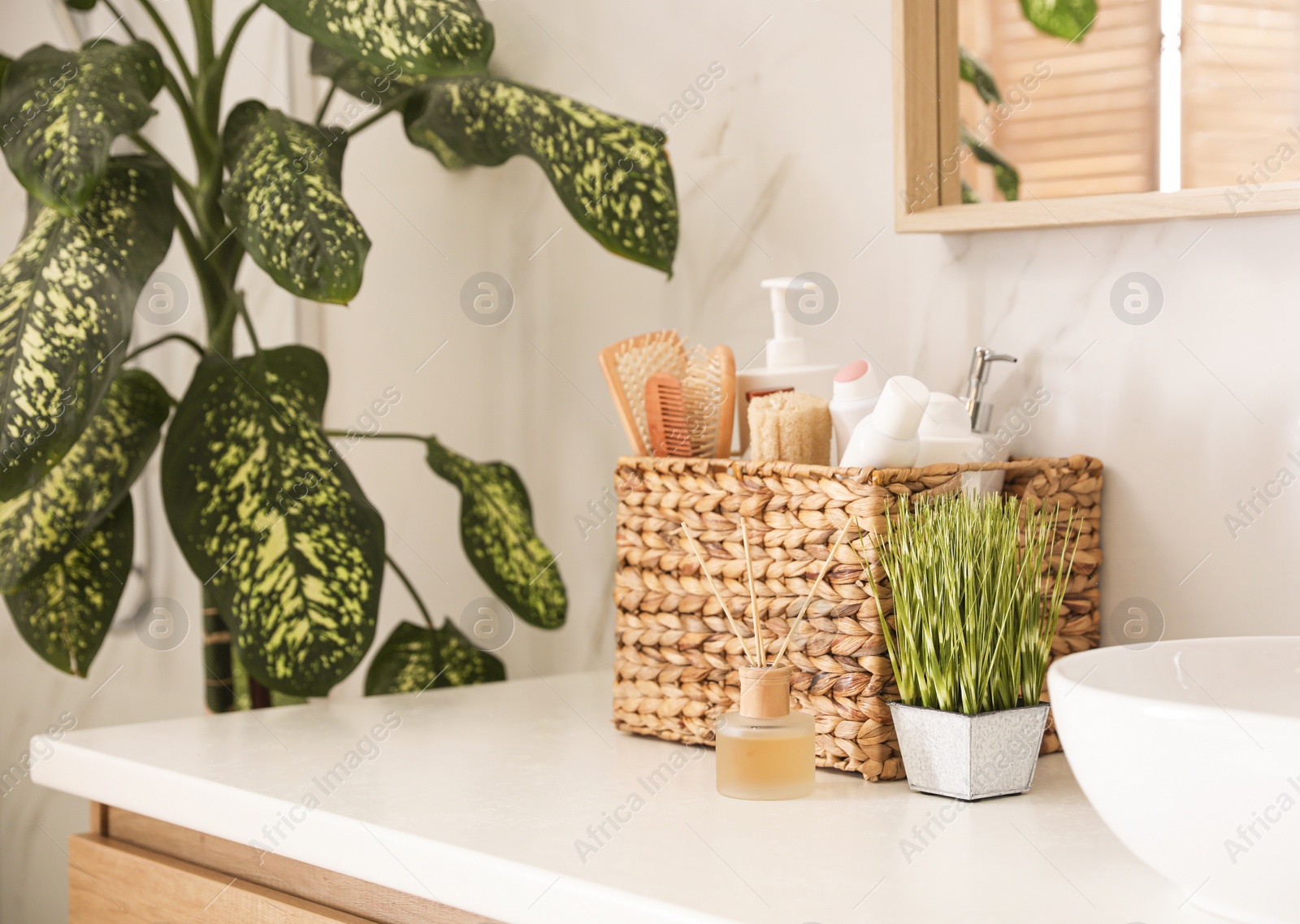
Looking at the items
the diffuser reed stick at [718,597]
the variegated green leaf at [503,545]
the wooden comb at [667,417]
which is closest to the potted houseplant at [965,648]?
the diffuser reed stick at [718,597]

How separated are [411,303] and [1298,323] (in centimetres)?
101

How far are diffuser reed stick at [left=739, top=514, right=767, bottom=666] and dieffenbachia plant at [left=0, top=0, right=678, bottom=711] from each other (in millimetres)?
341

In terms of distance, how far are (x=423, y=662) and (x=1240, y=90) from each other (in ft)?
3.04

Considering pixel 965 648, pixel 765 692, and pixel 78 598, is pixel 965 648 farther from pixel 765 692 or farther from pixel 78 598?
pixel 78 598

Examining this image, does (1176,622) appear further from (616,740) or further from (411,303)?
(411,303)

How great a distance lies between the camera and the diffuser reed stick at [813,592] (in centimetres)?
83

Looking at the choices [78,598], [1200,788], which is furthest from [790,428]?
[78,598]

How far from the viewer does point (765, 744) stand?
792 millimetres

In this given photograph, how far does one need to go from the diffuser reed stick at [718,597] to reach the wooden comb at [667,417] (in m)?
0.07

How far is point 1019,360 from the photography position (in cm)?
103

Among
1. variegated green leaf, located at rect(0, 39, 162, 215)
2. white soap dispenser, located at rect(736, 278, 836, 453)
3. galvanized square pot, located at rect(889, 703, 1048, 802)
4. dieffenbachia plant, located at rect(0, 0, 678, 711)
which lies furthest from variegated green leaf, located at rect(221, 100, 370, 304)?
galvanized square pot, located at rect(889, 703, 1048, 802)

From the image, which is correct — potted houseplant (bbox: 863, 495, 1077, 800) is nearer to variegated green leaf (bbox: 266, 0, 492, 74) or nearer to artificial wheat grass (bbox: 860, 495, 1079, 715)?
artificial wheat grass (bbox: 860, 495, 1079, 715)

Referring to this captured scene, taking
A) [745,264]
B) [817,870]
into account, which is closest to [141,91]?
[745,264]

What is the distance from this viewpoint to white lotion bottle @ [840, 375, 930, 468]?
0.83m
